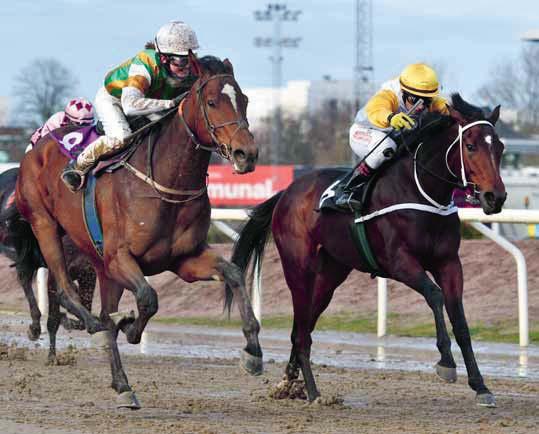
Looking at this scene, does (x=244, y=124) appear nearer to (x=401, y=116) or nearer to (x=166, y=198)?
(x=166, y=198)

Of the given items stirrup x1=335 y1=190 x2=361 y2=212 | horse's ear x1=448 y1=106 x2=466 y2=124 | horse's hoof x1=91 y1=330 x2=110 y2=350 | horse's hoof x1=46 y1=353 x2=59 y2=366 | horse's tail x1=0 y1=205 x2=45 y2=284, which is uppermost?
horse's ear x1=448 y1=106 x2=466 y2=124

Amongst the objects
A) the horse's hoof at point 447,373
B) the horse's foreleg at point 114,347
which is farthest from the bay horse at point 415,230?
the horse's foreleg at point 114,347

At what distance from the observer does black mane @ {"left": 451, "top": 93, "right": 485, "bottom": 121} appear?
8250mm

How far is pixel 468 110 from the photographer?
326 inches

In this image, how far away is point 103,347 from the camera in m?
8.15

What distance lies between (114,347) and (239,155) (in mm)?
1520

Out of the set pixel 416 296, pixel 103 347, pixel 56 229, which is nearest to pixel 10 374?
pixel 56 229

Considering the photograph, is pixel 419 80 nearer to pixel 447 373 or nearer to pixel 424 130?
pixel 424 130

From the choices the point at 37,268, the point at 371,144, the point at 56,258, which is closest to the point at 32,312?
the point at 37,268

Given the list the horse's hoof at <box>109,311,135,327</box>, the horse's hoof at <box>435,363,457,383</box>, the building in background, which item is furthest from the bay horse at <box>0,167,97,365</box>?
the building in background

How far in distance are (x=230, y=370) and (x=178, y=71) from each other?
2673 millimetres

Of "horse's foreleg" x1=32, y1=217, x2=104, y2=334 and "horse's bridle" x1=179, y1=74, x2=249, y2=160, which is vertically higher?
"horse's bridle" x1=179, y1=74, x2=249, y2=160

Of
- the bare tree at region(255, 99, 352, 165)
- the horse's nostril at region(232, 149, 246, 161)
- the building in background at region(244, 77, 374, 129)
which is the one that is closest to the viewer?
the horse's nostril at region(232, 149, 246, 161)

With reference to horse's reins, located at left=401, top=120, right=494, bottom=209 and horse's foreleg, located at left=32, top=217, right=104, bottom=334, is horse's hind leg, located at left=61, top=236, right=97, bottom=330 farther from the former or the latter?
horse's reins, located at left=401, top=120, right=494, bottom=209
